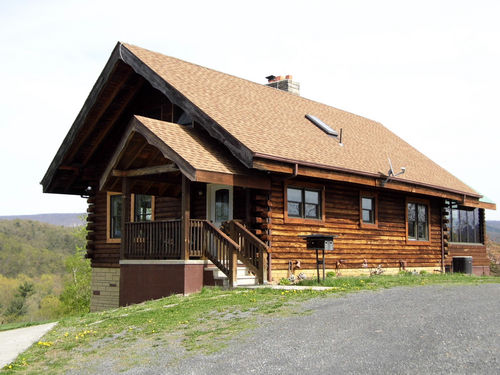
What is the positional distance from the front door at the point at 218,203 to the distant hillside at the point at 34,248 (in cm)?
8644

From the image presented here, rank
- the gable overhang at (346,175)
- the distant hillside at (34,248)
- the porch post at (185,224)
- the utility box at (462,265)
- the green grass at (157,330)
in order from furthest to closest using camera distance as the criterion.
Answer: the distant hillside at (34,248), the utility box at (462,265), the gable overhang at (346,175), the porch post at (185,224), the green grass at (157,330)

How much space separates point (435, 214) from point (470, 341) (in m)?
17.1

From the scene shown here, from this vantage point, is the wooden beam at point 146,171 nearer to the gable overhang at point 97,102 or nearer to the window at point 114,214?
the gable overhang at point 97,102

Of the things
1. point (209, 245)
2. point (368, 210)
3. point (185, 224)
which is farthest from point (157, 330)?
point (368, 210)

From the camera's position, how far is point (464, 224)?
28.6 m

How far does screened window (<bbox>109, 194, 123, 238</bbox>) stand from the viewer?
21891 millimetres

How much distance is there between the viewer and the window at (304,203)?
18.4 m

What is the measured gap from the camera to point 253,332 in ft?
32.4

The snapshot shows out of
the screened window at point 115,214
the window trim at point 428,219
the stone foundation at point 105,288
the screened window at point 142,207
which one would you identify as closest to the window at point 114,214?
the screened window at point 115,214

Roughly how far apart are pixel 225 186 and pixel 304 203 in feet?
7.41

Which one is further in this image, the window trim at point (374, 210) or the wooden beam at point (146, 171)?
the window trim at point (374, 210)

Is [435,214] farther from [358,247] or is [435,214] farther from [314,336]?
[314,336]

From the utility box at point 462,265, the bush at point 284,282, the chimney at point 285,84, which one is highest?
the chimney at point 285,84

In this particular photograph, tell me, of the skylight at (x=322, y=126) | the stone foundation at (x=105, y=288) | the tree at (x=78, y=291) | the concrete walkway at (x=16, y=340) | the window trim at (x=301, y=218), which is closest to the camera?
the concrete walkway at (x=16, y=340)
